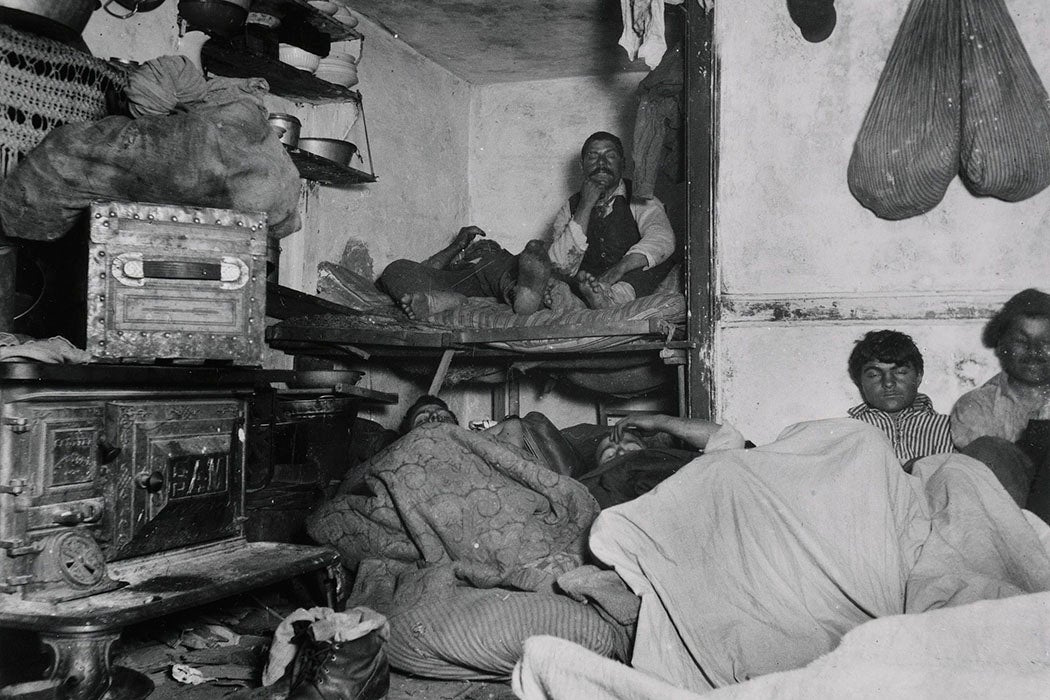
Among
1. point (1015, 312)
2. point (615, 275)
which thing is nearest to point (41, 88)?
point (615, 275)

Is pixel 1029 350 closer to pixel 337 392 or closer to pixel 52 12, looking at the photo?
pixel 337 392

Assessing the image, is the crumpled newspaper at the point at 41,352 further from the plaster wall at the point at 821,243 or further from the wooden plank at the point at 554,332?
the plaster wall at the point at 821,243

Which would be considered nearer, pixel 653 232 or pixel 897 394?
pixel 897 394

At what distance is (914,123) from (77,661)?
399 cm

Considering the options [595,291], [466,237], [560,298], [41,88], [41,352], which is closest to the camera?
[41,352]

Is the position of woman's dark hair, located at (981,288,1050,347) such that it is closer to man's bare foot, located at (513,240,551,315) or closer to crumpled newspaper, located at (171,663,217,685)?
man's bare foot, located at (513,240,551,315)

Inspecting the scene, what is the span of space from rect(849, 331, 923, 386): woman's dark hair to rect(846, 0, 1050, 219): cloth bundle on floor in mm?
617

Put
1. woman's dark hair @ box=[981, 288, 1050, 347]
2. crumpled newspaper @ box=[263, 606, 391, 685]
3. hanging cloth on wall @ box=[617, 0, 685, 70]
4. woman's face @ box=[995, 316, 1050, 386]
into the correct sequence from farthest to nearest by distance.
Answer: hanging cloth on wall @ box=[617, 0, 685, 70]
woman's dark hair @ box=[981, 288, 1050, 347]
woman's face @ box=[995, 316, 1050, 386]
crumpled newspaper @ box=[263, 606, 391, 685]

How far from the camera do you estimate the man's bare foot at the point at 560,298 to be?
4.91 m

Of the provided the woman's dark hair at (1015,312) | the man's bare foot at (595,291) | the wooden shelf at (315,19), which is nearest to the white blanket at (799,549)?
the woman's dark hair at (1015,312)

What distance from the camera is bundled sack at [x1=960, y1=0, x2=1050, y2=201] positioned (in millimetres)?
3887

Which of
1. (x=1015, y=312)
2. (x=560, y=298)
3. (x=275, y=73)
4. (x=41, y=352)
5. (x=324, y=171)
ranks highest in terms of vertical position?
(x=275, y=73)

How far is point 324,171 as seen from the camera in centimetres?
515

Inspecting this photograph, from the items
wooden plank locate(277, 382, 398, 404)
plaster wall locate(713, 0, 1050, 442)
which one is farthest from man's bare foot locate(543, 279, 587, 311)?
wooden plank locate(277, 382, 398, 404)
